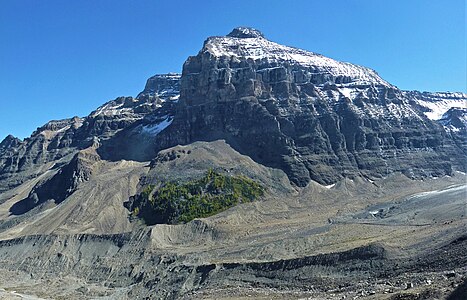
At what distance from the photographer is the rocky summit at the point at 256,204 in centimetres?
7169

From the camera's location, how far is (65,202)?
148 meters

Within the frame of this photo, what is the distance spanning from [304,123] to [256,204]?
50.3 metres

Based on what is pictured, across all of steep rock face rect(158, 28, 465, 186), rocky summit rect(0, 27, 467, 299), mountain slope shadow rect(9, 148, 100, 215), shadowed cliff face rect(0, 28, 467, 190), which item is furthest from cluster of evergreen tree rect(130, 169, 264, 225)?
mountain slope shadow rect(9, 148, 100, 215)

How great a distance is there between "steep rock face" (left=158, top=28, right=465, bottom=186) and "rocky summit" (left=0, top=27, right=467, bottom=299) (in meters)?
0.51

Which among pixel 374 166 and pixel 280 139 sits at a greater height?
pixel 280 139

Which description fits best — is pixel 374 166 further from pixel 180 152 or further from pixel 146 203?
pixel 146 203

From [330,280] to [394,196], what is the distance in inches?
3306

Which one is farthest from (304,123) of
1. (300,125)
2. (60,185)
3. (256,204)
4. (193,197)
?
(60,185)

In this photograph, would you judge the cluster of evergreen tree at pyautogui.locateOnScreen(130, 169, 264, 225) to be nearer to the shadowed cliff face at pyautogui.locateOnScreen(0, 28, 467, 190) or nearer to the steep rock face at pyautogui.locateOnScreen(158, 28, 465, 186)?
the shadowed cliff face at pyautogui.locateOnScreen(0, 28, 467, 190)

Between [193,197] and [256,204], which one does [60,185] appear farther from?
[256,204]

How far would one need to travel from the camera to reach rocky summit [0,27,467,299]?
71688mm

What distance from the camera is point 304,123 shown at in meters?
175

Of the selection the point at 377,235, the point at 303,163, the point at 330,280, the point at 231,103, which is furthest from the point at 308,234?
the point at 231,103

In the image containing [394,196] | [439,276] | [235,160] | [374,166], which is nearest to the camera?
[439,276]
